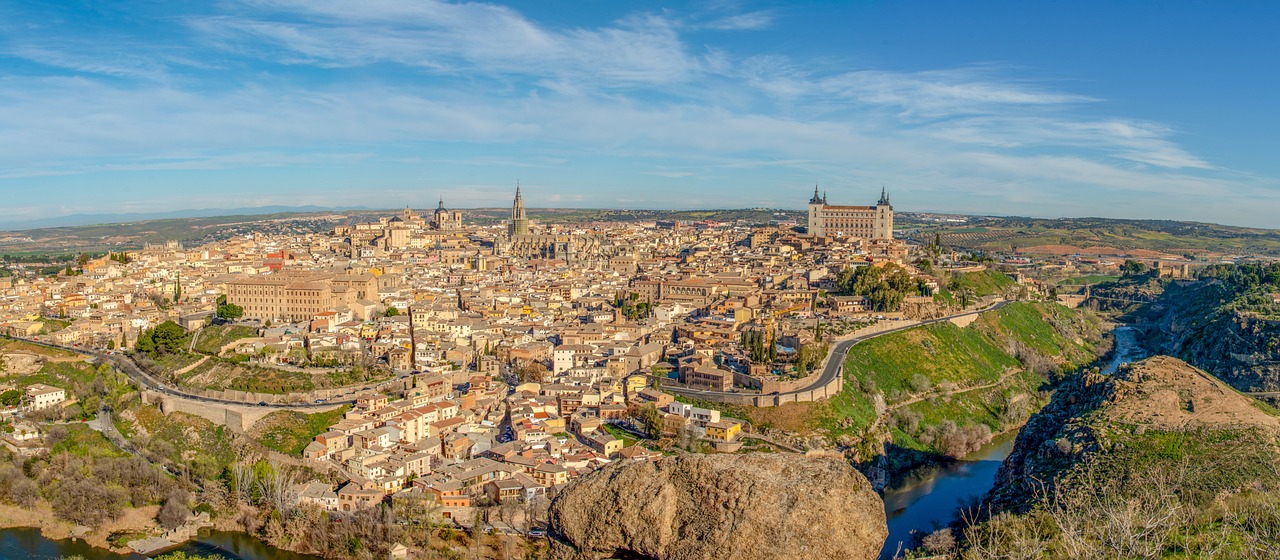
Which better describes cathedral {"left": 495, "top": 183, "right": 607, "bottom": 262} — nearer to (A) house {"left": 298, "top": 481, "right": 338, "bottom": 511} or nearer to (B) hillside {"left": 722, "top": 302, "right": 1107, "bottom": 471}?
(B) hillside {"left": 722, "top": 302, "right": 1107, "bottom": 471}

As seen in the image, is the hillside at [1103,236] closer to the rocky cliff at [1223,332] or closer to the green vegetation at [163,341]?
the rocky cliff at [1223,332]

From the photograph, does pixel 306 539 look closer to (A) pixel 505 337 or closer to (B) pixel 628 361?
(B) pixel 628 361

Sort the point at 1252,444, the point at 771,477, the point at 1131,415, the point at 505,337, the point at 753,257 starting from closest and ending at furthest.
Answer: the point at 771,477
the point at 1252,444
the point at 1131,415
the point at 505,337
the point at 753,257

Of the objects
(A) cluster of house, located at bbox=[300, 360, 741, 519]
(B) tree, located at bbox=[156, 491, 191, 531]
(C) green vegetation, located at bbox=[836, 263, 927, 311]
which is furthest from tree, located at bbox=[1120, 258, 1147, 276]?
(B) tree, located at bbox=[156, 491, 191, 531]

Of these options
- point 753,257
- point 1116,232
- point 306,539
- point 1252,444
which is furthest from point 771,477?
point 1116,232

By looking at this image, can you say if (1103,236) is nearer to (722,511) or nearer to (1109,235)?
(1109,235)

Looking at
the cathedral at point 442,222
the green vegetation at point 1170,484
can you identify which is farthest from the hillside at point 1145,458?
the cathedral at point 442,222

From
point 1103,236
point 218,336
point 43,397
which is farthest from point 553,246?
point 1103,236
